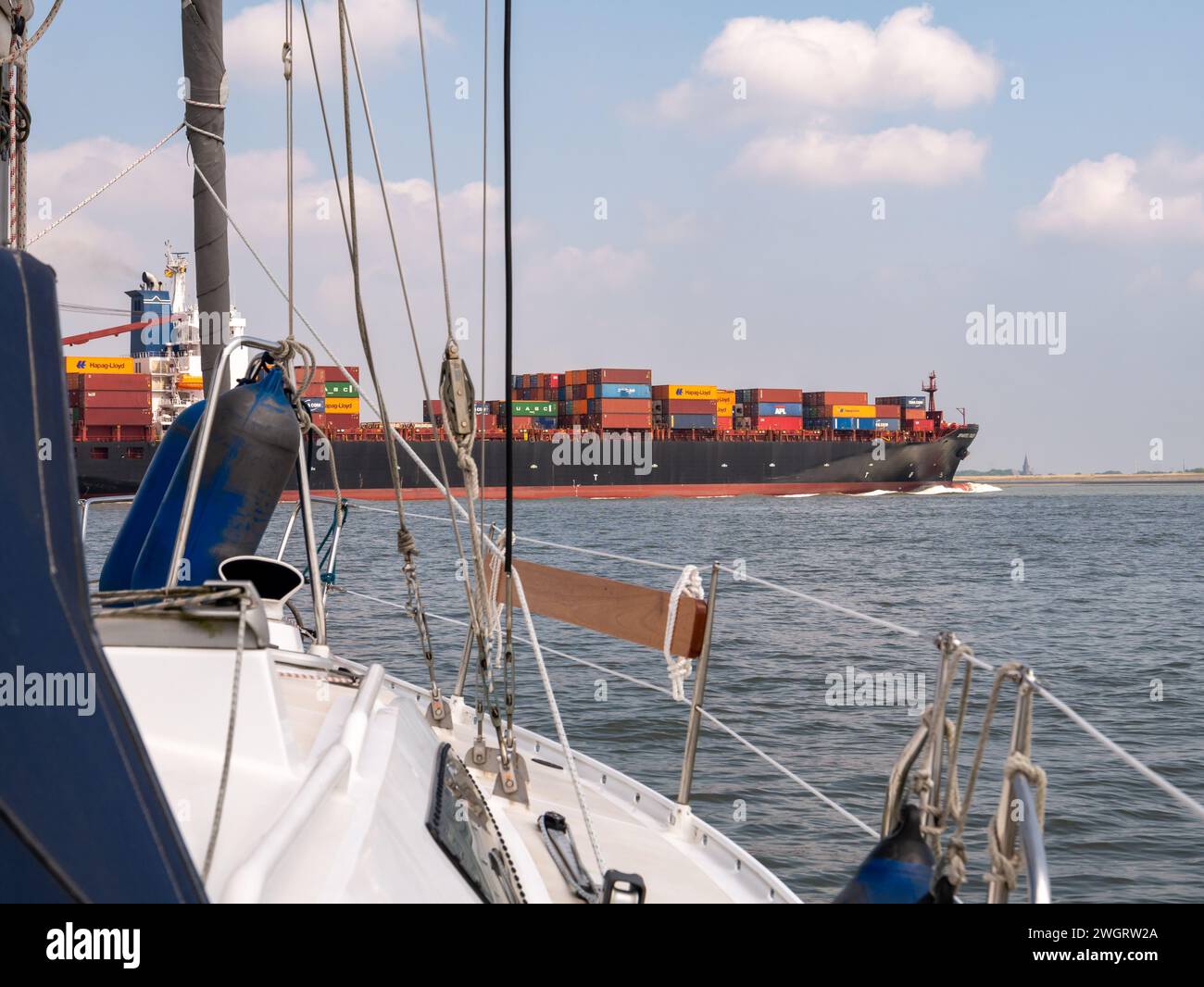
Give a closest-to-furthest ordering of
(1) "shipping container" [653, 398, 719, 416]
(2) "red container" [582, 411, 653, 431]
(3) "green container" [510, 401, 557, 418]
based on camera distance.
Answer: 1. (2) "red container" [582, 411, 653, 431]
2. (1) "shipping container" [653, 398, 719, 416]
3. (3) "green container" [510, 401, 557, 418]

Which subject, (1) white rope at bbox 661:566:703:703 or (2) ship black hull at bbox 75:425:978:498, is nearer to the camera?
(1) white rope at bbox 661:566:703:703

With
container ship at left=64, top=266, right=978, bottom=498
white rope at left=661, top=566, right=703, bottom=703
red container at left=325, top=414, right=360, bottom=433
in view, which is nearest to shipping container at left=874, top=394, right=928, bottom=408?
container ship at left=64, top=266, right=978, bottom=498

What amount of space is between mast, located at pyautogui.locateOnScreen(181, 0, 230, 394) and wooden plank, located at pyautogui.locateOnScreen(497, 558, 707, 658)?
105 inches

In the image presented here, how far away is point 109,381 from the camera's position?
39.0 meters

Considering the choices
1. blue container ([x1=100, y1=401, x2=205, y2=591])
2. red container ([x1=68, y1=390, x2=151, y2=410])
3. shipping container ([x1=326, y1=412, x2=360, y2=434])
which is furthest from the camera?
shipping container ([x1=326, y1=412, x2=360, y2=434])

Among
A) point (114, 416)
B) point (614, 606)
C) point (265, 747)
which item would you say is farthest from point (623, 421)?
point (265, 747)

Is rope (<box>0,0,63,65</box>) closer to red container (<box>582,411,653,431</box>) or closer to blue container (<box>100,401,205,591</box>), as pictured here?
blue container (<box>100,401,205,591</box>)

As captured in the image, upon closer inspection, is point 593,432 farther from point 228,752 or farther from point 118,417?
point 228,752

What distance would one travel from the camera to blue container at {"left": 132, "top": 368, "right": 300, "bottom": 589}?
9.81 feet

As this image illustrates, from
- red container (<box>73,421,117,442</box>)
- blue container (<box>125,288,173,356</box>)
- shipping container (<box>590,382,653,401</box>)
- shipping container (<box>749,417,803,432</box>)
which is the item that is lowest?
red container (<box>73,421,117,442</box>)

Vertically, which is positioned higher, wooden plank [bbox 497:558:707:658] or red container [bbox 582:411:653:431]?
red container [bbox 582:411:653:431]

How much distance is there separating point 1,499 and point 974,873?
200 inches

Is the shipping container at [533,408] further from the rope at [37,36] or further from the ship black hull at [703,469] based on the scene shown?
the rope at [37,36]

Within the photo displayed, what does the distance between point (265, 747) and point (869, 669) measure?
9511 millimetres
